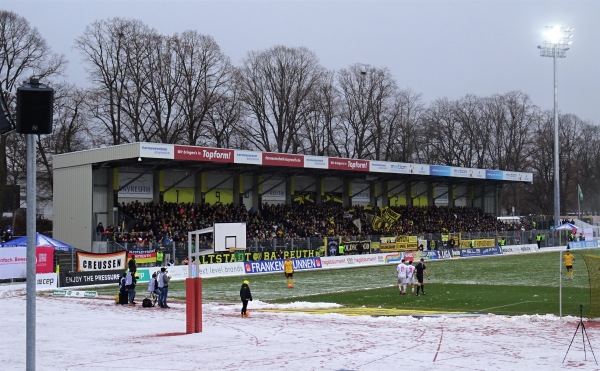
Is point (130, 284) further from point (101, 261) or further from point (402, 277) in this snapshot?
point (101, 261)

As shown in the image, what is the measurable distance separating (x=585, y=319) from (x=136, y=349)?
14.7 meters

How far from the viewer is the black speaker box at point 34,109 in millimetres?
7652

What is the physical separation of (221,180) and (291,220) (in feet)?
23.2

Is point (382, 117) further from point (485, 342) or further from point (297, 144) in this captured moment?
point (485, 342)

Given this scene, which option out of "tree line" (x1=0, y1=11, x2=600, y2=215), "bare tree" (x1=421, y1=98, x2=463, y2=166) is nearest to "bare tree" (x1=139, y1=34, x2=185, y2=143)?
"tree line" (x1=0, y1=11, x2=600, y2=215)

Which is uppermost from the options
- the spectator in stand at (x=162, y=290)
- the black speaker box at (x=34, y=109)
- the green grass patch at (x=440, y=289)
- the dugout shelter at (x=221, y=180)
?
the dugout shelter at (x=221, y=180)

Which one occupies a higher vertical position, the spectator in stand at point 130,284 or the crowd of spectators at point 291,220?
the crowd of spectators at point 291,220

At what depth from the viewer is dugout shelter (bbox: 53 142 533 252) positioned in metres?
51.9

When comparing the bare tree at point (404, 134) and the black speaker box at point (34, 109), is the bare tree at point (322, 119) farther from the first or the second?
the black speaker box at point (34, 109)

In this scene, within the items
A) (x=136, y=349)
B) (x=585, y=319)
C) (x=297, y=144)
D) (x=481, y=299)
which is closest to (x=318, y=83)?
(x=297, y=144)

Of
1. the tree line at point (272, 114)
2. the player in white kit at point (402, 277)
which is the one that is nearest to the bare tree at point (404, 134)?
the tree line at point (272, 114)

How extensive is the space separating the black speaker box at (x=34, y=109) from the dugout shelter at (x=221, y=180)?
42.6 metres

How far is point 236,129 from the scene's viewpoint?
79.9 meters

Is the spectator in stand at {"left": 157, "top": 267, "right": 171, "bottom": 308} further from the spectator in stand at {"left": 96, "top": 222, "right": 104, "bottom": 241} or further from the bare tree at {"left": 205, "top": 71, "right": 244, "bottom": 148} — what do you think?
the bare tree at {"left": 205, "top": 71, "right": 244, "bottom": 148}
